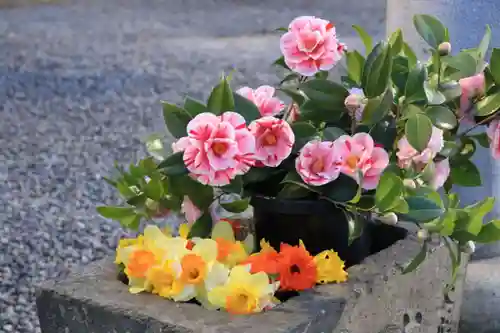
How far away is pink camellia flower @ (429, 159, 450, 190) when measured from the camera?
0.94 metres

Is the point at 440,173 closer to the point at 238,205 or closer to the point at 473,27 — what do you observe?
the point at 238,205

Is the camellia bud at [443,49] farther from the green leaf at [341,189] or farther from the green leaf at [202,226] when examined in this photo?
the green leaf at [202,226]

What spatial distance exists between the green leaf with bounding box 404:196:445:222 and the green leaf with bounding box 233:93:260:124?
22 cm

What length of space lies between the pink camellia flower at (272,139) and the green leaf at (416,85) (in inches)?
6.7

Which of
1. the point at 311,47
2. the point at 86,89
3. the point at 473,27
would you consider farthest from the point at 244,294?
the point at 86,89

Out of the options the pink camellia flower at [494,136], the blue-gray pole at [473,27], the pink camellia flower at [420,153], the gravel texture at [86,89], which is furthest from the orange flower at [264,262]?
the gravel texture at [86,89]

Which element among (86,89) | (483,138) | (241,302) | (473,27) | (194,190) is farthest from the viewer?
(86,89)

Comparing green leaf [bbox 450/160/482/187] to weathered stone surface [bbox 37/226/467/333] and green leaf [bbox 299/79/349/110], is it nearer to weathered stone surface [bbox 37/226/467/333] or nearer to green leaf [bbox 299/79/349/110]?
weathered stone surface [bbox 37/226/467/333]

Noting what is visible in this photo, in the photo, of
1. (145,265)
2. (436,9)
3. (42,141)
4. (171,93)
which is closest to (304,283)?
(145,265)

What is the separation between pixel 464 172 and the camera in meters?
1.08

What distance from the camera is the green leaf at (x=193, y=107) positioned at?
89 centimetres

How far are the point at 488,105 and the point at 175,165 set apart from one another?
0.42 m

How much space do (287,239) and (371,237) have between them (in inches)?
7.9

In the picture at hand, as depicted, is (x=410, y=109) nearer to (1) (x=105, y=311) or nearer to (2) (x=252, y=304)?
(2) (x=252, y=304)
